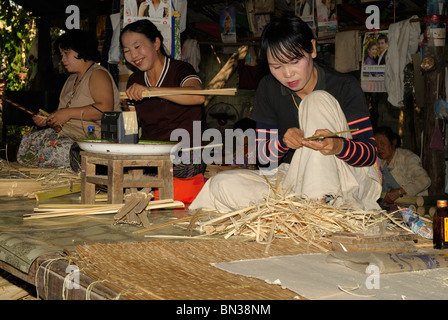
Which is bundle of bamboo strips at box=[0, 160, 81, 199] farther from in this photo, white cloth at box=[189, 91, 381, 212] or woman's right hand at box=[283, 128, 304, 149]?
woman's right hand at box=[283, 128, 304, 149]

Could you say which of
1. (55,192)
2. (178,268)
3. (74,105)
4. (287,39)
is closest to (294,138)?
(287,39)

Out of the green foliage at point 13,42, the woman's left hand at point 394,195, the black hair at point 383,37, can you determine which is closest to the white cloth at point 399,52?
the black hair at point 383,37

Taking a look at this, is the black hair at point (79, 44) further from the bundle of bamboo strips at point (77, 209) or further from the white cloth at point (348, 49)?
the white cloth at point (348, 49)

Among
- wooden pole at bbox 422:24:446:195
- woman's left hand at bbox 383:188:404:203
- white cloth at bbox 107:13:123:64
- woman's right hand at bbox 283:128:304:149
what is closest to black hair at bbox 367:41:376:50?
wooden pole at bbox 422:24:446:195

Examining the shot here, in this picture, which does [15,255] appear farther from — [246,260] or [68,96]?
[68,96]

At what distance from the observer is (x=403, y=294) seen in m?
1.66

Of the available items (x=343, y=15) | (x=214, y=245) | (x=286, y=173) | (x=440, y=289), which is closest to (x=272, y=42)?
(x=286, y=173)

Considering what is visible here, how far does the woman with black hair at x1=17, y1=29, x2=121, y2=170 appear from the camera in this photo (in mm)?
4566

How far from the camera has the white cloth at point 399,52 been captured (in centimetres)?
645

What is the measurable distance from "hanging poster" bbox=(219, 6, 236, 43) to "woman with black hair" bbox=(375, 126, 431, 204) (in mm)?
3478

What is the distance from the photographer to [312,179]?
2.69m

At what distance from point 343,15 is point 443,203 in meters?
7.13
